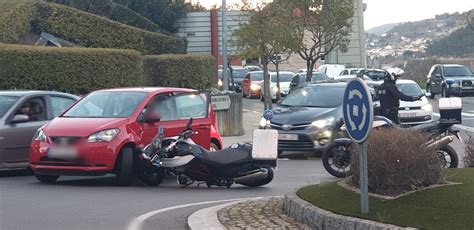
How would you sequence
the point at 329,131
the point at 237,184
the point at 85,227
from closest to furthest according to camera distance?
the point at 85,227 < the point at 237,184 < the point at 329,131

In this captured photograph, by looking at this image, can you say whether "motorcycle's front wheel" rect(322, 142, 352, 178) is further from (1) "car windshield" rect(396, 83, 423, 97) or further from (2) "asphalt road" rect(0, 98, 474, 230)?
(1) "car windshield" rect(396, 83, 423, 97)

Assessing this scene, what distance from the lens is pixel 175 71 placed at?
27328mm

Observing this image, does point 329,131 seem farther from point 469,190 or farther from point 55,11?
point 55,11

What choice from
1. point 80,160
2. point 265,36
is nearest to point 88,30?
point 265,36

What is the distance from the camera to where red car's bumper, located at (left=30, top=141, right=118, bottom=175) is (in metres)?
12.1

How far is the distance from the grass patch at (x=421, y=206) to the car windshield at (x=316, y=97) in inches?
366

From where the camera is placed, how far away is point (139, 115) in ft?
42.1

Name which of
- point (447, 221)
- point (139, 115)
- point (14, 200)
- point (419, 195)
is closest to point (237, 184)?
point (139, 115)

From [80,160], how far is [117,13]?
1086 inches

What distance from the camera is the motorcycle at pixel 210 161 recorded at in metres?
12.1

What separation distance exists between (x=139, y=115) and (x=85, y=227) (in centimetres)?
409

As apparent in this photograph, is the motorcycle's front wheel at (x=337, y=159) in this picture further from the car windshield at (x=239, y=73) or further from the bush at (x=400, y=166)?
the car windshield at (x=239, y=73)

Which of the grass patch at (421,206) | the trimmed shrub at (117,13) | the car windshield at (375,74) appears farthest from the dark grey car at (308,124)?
the car windshield at (375,74)

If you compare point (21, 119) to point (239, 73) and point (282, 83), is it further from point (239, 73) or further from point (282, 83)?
point (239, 73)
